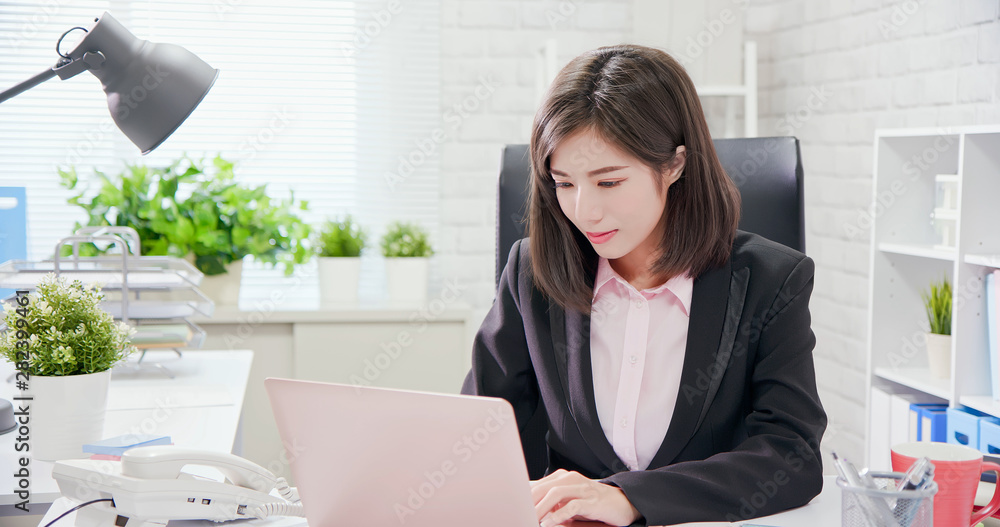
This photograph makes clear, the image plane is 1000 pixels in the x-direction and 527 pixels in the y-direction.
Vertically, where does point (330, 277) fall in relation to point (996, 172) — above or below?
below

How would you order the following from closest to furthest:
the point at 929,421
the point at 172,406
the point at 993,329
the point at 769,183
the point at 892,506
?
the point at 892,506 < the point at 769,183 < the point at 172,406 < the point at 993,329 < the point at 929,421

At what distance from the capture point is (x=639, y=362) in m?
1.18

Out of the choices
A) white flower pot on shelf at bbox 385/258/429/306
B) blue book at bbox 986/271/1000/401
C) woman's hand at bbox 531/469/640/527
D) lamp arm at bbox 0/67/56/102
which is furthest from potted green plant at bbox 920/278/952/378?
lamp arm at bbox 0/67/56/102

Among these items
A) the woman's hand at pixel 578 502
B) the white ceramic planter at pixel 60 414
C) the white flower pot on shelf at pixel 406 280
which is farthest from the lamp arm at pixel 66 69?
the white flower pot on shelf at pixel 406 280

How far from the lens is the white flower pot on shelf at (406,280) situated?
107 inches

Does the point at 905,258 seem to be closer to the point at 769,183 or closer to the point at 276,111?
the point at 769,183

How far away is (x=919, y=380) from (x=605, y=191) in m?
1.12

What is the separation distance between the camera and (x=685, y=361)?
3.78 feet

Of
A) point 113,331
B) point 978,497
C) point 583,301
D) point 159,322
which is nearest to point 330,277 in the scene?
point 159,322

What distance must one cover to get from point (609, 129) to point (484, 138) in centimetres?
184

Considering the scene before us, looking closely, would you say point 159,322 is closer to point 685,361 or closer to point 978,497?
point 685,361

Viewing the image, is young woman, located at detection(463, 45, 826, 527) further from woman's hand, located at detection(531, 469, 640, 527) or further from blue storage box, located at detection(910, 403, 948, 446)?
blue storage box, located at detection(910, 403, 948, 446)

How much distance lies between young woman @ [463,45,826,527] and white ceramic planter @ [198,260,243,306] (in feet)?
5.14

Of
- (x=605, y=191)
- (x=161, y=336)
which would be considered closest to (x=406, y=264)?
(x=161, y=336)
